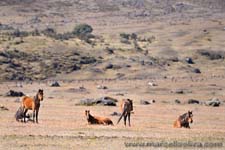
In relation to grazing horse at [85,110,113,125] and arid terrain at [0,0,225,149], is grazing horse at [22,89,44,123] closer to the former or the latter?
arid terrain at [0,0,225,149]

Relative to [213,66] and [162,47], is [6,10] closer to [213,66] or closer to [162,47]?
[162,47]

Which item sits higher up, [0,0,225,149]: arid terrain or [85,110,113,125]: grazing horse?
[85,110,113,125]: grazing horse

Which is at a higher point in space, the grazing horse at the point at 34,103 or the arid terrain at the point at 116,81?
the grazing horse at the point at 34,103

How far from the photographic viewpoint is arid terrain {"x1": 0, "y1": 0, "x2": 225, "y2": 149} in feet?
93.0

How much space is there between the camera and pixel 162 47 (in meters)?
127

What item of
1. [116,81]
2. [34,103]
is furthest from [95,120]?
[116,81]

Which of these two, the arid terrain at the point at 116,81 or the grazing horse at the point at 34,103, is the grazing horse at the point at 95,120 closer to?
the arid terrain at the point at 116,81

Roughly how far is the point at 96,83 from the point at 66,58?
16.5 m

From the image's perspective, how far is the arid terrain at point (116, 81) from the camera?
93.0 ft

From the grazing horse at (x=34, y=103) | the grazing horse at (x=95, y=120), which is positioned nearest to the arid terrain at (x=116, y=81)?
the grazing horse at (x=95, y=120)

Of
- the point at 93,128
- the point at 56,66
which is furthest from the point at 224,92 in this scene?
the point at 93,128

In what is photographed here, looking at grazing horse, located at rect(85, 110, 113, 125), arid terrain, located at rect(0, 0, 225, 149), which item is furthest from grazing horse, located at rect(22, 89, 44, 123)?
grazing horse, located at rect(85, 110, 113, 125)

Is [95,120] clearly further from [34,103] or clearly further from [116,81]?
[116,81]

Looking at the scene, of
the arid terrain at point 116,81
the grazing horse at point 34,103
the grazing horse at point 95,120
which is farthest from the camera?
the grazing horse at point 95,120
